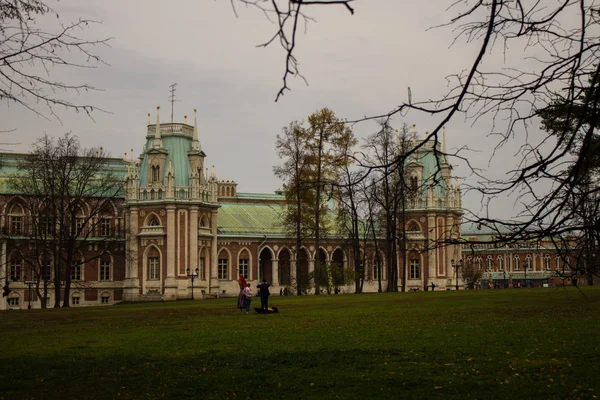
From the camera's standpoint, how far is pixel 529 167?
17.6 feet

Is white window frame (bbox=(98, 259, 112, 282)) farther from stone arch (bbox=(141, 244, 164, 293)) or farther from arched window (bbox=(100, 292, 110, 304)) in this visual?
stone arch (bbox=(141, 244, 164, 293))

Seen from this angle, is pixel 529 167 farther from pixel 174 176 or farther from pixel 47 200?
pixel 174 176

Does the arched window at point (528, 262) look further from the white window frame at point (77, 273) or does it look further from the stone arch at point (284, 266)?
the white window frame at point (77, 273)

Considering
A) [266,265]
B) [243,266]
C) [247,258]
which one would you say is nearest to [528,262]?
[266,265]

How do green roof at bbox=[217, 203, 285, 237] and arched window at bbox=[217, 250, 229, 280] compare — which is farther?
green roof at bbox=[217, 203, 285, 237]

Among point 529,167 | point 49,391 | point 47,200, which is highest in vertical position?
point 47,200

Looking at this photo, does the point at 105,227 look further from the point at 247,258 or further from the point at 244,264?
the point at 247,258

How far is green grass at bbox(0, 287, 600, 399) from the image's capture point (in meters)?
11.6

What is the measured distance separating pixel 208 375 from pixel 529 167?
884cm

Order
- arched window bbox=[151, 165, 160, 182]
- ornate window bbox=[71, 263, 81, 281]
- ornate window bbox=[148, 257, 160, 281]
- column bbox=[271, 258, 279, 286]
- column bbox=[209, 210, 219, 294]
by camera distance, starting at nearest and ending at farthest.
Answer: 1. ornate window bbox=[148, 257, 160, 281]
2. arched window bbox=[151, 165, 160, 182]
3. column bbox=[209, 210, 219, 294]
4. ornate window bbox=[71, 263, 81, 281]
5. column bbox=[271, 258, 279, 286]

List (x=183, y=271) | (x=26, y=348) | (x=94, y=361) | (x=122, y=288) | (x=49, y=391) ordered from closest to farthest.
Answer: (x=49, y=391)
(x=94, y=361)
(x=26, y=348)
(x=183, y=271)
(x=122, y=288)

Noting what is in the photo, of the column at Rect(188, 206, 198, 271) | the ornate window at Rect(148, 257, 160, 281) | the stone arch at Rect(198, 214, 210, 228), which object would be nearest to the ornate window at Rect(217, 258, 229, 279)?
the stone arch at Rect(198, 214, 210, 228)

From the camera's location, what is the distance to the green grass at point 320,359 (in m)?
11.6

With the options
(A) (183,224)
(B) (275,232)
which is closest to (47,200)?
(A) (183,224)
